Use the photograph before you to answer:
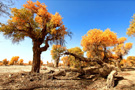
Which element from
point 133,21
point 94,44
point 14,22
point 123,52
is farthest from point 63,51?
point 123,52

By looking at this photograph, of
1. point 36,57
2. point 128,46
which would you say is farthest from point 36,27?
point 128,46

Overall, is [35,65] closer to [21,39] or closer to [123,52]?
[21,39]

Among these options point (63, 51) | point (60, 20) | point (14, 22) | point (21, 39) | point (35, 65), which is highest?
point (60, 20)

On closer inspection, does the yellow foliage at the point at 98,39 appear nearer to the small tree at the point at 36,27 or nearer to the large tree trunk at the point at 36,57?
the small tree at the point at 36,27

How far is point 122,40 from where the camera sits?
3111cm

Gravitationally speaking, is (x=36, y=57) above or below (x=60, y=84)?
above

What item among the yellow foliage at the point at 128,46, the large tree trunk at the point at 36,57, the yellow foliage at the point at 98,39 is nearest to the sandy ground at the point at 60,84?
the large tree trunk at the point at 36,57

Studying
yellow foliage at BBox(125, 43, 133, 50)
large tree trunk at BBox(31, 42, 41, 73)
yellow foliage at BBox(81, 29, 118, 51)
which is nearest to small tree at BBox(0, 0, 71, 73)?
large tree trunk at BBox(31, 42, 41, 73)

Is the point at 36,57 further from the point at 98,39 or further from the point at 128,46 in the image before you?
the point at 128,46

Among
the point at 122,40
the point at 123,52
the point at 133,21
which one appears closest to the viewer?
the point at 133,21

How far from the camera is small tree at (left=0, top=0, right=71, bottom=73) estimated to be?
9055 mm

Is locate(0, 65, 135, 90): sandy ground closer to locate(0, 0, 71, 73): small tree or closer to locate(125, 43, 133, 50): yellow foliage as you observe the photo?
locate(0, 0, 71, 73): small tree

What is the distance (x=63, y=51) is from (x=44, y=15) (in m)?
5.93

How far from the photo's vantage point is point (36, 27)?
9.99 meters
